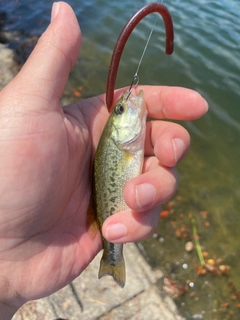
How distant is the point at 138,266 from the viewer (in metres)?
5.05

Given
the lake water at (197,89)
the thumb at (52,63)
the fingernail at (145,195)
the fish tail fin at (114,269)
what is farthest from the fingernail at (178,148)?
the lake water at (197,89)

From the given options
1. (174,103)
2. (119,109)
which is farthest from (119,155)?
(174,103)

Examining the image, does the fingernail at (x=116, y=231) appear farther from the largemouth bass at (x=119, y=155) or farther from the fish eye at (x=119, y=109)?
the fish eye at (x=119, y=109)

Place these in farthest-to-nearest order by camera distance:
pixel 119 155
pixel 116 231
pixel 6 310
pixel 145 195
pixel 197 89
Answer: pixel 197 89 → pixel 119 155 → pixel 6 310 → pixel 116 231 → pixel 145 195

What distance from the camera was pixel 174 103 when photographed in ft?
10.7

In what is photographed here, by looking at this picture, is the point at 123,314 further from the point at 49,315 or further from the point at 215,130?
the point at 215,130

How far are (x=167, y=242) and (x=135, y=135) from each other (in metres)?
3.40

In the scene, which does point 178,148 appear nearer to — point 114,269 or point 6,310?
point 114,269

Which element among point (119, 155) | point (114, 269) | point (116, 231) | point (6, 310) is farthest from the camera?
point (114, 269)

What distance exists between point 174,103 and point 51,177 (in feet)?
4.41

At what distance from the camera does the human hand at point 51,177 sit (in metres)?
2.84

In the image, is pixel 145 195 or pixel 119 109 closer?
pixel 145 195

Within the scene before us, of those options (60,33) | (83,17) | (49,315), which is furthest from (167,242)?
(83,17)

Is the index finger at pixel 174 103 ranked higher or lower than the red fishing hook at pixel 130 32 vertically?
lower
